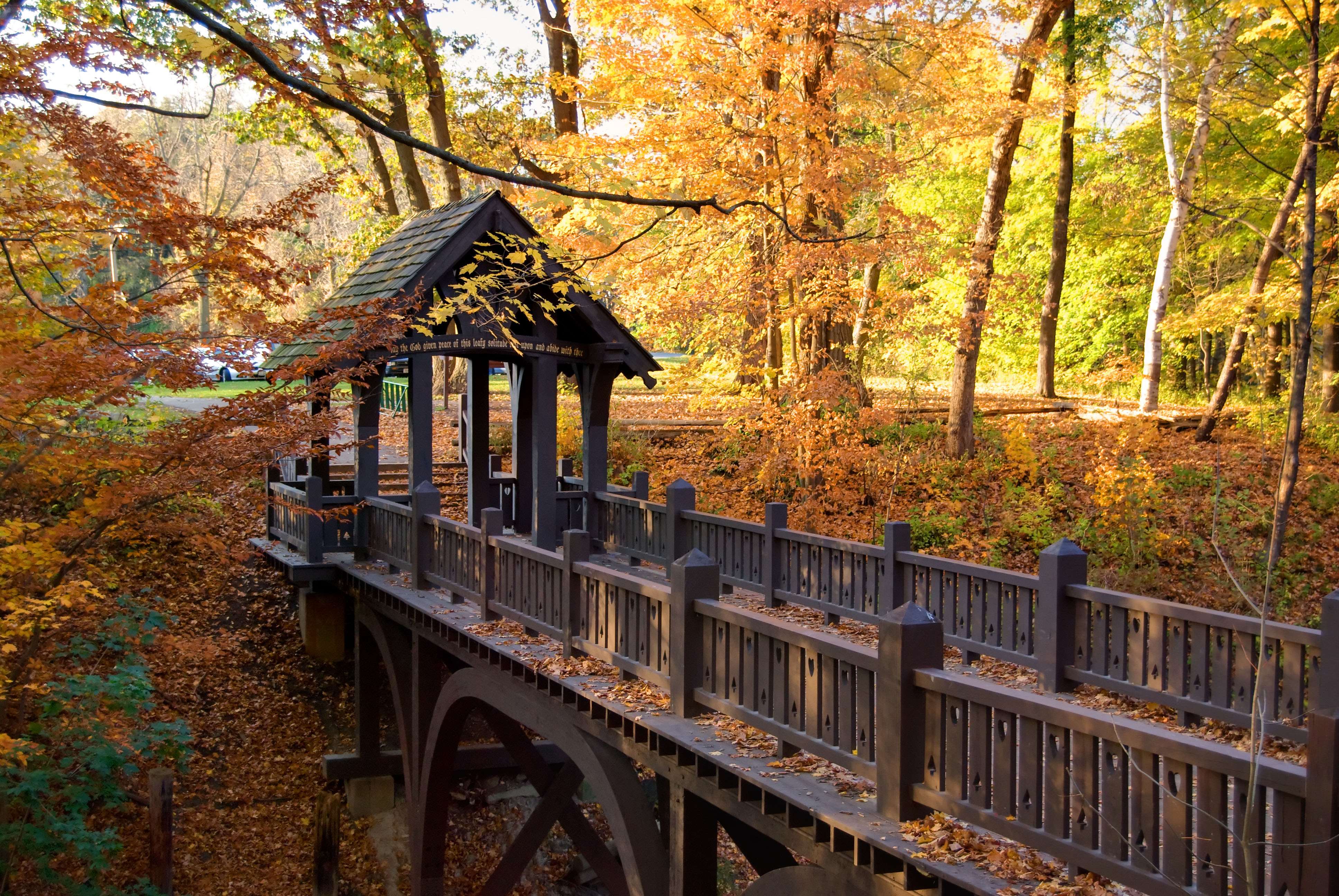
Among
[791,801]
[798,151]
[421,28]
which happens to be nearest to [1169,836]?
[791,801]

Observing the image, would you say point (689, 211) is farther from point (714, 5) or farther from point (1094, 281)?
point (1094, 281)

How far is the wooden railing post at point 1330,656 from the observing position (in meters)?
5.44

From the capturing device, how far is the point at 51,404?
30.6 feet

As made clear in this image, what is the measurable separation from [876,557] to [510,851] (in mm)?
5770

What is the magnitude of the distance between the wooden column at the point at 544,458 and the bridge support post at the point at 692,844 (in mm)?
6217

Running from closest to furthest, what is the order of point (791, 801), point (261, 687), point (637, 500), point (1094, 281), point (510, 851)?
1. point (791, 801)
2. point (510, 851)
3. point (637, 500)
4. point (261, 687)
5. point (1094, 281)

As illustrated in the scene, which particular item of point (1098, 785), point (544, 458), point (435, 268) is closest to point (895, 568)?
point (1098, 785)

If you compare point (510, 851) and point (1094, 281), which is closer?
point (510, 851)

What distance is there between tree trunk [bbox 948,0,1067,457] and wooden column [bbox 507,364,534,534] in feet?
23.1

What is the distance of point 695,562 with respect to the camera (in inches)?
251

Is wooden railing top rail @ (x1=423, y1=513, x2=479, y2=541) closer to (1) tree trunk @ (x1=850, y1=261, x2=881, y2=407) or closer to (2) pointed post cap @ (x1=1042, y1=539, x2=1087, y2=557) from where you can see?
(2) pointed post cap @ (x1=1042, y1=539, x2=1087, y2=557)

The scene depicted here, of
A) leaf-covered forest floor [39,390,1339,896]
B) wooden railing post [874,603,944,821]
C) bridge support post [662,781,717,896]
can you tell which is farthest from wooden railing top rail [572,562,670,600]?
leaf-covered forest floor [39,390,1339,896]

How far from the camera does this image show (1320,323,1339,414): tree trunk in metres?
20.7

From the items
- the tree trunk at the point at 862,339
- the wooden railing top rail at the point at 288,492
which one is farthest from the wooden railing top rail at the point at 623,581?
the tree trunk at the point at 862,339
